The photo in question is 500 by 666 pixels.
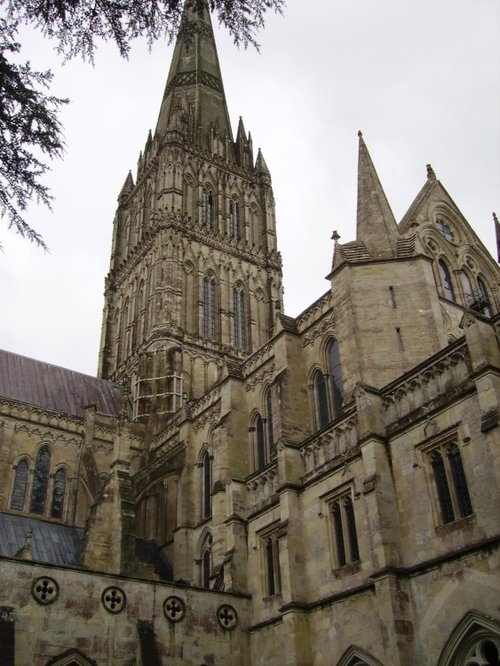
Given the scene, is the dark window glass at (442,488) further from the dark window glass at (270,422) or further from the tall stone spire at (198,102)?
the tall stone spire at (198,102)

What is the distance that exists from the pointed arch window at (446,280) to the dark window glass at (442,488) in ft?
32.8

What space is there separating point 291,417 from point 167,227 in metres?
26.5

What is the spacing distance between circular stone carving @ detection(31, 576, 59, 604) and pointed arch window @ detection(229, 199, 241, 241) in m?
35.2

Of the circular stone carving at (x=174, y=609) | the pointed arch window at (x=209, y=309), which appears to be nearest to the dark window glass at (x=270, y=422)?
the circular stone carving at (x=174, y=609)

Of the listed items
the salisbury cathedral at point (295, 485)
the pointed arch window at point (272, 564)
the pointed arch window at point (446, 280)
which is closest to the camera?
the salisbury cathedral at point (295, 485)

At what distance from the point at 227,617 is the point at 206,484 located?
328 inches

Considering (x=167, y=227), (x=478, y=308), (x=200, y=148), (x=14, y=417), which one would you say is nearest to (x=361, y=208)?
(x=478, y=308)

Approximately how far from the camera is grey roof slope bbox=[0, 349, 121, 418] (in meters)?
37.5

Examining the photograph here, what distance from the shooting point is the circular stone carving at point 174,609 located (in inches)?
769

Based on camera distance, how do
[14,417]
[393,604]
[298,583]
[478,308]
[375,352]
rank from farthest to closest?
1. [14,417]
2. [478,308]
3. [375,352]
4. [298,583]
5. [393,604]

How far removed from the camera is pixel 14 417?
3431 cm

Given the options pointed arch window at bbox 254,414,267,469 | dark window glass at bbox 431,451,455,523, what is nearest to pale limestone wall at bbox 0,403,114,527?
pointed arch window at bbox 254,414,267,469

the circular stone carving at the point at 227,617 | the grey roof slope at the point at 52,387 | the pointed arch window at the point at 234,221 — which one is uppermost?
the pointed arch window at the point at 234,221

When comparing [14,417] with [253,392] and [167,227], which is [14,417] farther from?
[167,227]
